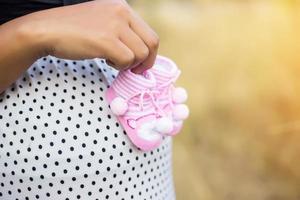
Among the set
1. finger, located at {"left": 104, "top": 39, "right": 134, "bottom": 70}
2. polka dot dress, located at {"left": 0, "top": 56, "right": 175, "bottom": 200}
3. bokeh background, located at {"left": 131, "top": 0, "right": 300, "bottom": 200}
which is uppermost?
finger, located at {"left": 104, "top": 39, "right": 134, "bottom": 70}

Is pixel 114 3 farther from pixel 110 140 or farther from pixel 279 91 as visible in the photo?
pixel 279 91

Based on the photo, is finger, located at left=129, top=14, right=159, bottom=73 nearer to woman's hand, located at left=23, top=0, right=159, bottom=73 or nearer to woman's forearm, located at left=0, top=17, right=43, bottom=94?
woman's hand, located at left=23, top=0, right=159, bottom=73

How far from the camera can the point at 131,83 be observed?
71cm

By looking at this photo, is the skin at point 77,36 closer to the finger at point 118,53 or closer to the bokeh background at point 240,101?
the finger at point 118,53

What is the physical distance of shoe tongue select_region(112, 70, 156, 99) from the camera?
707mm

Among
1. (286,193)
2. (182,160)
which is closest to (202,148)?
(182,160)

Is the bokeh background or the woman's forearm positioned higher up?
the woman's forearm

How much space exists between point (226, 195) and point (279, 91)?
0.36 metres

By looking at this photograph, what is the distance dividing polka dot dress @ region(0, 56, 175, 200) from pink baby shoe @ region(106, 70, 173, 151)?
0.06ft

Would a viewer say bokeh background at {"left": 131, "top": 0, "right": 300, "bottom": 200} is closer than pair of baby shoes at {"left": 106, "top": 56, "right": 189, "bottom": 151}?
No

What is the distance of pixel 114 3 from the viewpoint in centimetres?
69

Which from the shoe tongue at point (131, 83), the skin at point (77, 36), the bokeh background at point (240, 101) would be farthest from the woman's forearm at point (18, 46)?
the bokeh background at point (240, 101)

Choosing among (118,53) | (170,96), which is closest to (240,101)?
(170,96)

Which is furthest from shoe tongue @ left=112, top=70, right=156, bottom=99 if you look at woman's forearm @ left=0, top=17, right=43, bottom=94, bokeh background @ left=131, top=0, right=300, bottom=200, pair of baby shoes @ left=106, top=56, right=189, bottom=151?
bokeh background @ left=131, top=0, right=300, bottom=200
